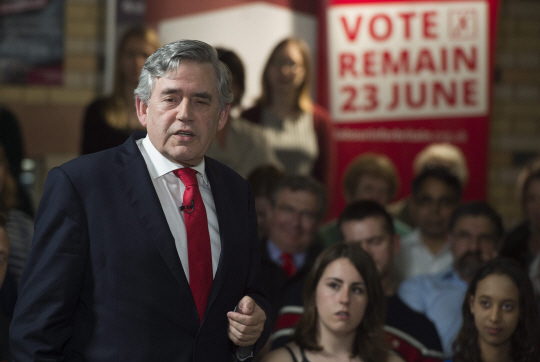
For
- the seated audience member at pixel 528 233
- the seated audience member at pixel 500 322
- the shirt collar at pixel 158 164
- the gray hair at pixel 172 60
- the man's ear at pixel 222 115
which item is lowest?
the seated audience member at pixel 500 322

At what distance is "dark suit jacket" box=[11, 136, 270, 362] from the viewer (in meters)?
1.34

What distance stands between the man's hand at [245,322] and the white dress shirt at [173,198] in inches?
3.8

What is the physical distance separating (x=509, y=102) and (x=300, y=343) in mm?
3205

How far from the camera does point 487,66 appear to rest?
14.5 feet

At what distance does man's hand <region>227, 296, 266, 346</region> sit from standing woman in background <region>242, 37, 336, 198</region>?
267 cm

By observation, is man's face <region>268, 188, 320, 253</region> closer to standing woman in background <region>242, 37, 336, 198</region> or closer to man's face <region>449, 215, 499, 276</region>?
man's face <region>449, 215, 499, 276</region>

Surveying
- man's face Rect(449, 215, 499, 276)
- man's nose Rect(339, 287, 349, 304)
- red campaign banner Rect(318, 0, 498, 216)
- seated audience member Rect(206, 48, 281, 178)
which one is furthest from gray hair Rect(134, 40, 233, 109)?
red campaign banner Rect(318, 0, 498, 216)

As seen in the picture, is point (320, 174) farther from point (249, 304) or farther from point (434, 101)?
point (249, 304)

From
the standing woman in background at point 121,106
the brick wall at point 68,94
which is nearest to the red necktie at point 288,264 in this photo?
the standing woman in background at point 121,106

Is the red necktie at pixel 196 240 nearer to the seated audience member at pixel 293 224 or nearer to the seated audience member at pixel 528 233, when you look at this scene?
the seated audience member at pixel 293 224

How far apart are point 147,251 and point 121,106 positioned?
2.18 m

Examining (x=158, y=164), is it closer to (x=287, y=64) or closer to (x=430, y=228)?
(x=430, y=228)

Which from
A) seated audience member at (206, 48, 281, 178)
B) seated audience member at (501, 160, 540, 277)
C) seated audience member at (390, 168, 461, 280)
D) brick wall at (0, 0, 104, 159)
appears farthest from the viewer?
brick wall at (0, 0, 104, 159)

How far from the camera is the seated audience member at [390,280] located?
272 centimetres
